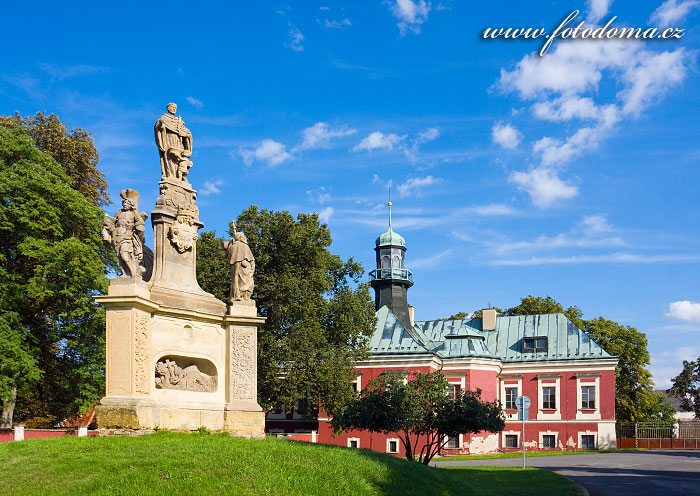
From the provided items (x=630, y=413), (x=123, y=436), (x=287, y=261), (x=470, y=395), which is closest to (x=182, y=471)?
(x=123, y=436)

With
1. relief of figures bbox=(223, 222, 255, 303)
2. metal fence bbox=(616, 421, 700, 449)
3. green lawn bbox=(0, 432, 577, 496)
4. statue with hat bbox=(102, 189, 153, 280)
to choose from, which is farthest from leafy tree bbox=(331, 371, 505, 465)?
metal fence bbox=(616, 421, 700, 449)

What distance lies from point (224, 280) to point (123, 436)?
2026 centimetres

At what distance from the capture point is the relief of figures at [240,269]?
1507cm

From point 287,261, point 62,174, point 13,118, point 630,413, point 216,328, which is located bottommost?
point 630,413

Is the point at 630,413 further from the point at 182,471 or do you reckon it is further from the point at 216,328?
the point at 182,471

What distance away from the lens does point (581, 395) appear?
1794 inches

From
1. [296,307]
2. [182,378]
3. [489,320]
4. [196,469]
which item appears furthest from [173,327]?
[489,320]

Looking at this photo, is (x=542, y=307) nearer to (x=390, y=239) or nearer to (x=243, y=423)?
(x=390, y=239)

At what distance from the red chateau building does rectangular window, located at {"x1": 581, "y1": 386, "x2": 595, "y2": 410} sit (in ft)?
0.21

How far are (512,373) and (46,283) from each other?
32391mm

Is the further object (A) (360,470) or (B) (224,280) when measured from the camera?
(B) (224,280)

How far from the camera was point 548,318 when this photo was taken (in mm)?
50156

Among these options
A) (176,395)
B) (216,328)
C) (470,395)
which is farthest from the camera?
(470,395)

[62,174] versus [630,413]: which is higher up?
[62,174]
